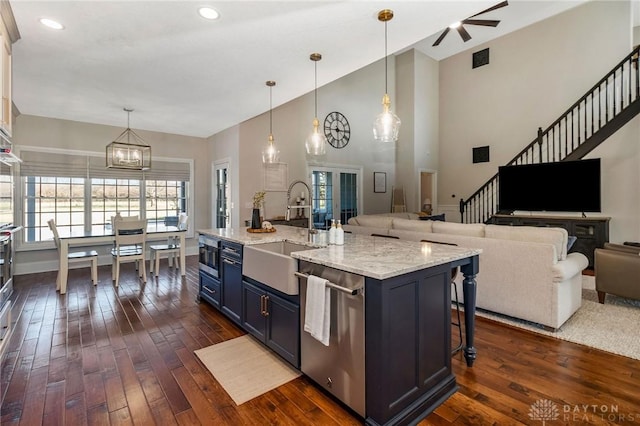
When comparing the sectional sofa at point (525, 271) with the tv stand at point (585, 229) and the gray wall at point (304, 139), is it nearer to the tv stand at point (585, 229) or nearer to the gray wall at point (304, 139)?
the gray wall at point (304, 139)

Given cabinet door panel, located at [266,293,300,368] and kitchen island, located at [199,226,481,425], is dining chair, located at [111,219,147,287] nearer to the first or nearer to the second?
cabinet door panel, located at [266,293,300,368]

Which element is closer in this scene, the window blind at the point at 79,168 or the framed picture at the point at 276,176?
the window blind at the point at 79,168

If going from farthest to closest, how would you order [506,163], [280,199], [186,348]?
1. [506,163]
2. [280,199]
3. [186,348]

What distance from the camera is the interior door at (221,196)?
6391 mm

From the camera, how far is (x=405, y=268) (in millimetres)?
1707

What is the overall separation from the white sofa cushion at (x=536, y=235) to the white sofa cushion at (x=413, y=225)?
2.21 feet

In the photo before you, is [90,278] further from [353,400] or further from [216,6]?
[353,400]

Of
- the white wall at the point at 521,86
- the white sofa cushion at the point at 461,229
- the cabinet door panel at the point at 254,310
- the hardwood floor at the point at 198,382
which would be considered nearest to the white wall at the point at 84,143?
the hardwood floor at the point at 198,382

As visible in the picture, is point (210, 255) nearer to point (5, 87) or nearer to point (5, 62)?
point (5, 87)

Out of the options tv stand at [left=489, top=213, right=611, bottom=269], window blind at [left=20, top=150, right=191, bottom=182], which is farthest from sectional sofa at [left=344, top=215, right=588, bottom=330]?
window blind at [left=20, top=150, right=191, bottom=182]

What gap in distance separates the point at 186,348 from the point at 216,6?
9.18 ft

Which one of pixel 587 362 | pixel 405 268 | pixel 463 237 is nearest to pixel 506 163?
pixel 463 237

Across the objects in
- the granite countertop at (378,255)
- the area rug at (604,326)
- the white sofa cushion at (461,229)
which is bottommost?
the area rug at (604,326)

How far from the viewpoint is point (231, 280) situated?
310 centimetres
